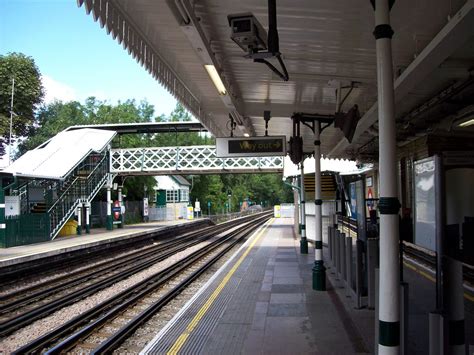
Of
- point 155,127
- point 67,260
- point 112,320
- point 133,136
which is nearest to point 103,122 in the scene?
point 133,136

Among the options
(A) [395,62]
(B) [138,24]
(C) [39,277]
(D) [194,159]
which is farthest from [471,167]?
(D) [194,159]

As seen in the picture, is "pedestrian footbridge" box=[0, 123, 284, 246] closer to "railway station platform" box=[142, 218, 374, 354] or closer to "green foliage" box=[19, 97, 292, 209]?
"green foliage" box=[19, 97, 292, 209]

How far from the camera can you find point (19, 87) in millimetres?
38406

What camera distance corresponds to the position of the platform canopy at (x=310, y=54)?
453 centimetres

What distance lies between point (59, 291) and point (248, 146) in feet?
20.4

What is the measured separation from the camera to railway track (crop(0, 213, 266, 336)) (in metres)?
8.66

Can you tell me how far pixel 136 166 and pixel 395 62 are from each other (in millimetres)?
27973

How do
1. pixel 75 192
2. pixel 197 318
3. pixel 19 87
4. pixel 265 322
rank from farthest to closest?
pixel 19 87
pixel 75 192
pixel 197 318
pixel 265 322

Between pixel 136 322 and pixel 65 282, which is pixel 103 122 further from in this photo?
pixel 136 322

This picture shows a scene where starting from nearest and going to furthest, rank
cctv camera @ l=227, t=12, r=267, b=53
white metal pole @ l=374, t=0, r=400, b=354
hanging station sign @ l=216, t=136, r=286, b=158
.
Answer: white metal pole @ l=374, t=0, r=400, b=354, cctv camera @ l=227, t=12, r=267, b=53, hanging station sign @ l=216, t=136, r=286, b=158

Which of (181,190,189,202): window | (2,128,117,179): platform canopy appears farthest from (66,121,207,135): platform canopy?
(181,190,189,202): window

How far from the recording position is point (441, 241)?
3.08 metres

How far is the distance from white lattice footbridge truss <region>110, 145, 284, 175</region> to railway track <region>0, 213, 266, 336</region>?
47.2 feet

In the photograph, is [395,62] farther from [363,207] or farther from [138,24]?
[138,24]
